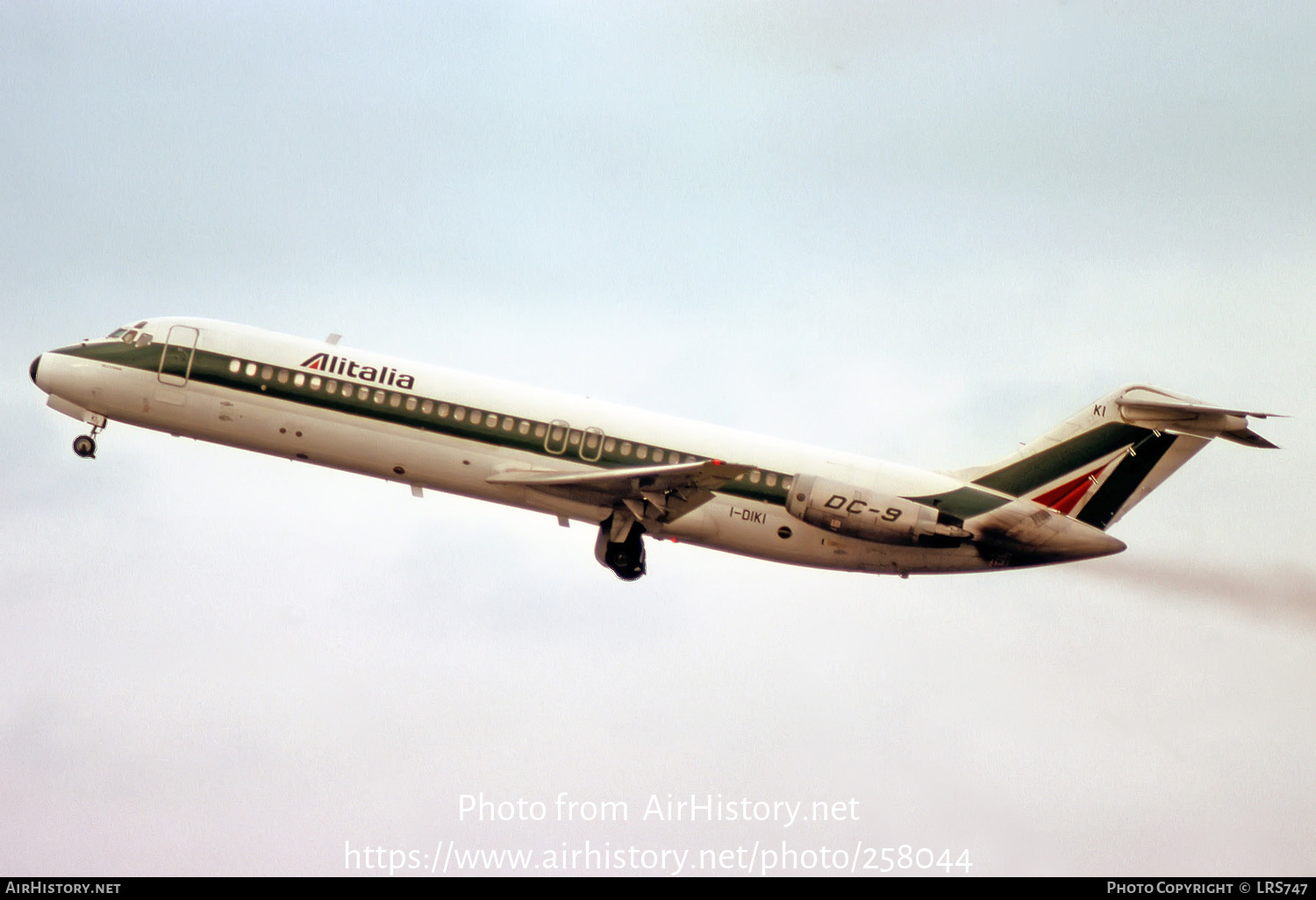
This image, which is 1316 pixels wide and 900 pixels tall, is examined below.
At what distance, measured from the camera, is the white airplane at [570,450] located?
29.1 m

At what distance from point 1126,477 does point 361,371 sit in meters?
17.1

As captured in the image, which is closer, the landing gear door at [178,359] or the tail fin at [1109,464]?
the landing gear door at [178,359]

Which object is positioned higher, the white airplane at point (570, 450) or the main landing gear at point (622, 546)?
the white airplane at point (570, 450)

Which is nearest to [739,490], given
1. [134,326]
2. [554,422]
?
A: [554,422]

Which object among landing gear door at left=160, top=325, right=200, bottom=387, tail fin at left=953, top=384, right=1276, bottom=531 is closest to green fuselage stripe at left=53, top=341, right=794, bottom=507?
landing gear door at left=160, top=325, right=200, bottom=387

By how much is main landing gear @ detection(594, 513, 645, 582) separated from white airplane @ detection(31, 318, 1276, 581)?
0.04 m

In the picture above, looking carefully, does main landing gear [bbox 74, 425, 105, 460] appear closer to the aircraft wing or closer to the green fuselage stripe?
the green fuselage stripe

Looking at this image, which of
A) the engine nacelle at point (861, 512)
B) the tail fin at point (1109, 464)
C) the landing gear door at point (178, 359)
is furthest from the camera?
the tail fin at point (1109, 464)

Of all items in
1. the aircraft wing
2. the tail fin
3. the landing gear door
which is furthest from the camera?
the tail fin

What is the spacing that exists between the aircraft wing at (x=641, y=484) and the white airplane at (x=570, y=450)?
5 centimetres

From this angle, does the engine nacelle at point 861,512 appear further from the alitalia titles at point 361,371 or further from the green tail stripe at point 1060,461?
the alitalia titles at point 361,371

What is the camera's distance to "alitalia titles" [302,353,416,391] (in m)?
29.3

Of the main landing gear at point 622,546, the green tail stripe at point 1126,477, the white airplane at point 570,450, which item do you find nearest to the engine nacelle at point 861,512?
the white airplane at point 570,450

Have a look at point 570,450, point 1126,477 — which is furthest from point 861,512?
point 1126,477
